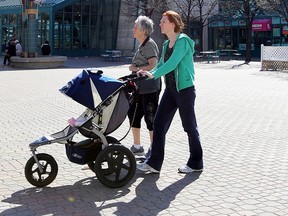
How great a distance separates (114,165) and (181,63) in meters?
1.44

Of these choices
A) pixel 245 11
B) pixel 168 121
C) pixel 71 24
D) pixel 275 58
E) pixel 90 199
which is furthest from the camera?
pixel 71 24

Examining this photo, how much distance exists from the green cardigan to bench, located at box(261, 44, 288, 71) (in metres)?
21.5

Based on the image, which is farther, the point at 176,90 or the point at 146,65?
the point at 146,65

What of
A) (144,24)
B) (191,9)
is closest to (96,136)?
(144,24)

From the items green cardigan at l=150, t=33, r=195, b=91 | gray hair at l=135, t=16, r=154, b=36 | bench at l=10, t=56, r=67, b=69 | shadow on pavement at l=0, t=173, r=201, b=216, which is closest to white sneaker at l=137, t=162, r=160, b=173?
shadow on pavement at l=0, t=173, r=201, b=216

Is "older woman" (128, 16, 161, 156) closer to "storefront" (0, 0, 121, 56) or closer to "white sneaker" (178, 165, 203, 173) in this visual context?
"white sneaker" (178, 165, 203, 173)

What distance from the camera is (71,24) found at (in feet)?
138

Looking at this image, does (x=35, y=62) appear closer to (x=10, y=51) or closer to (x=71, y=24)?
(x=10, y=51)

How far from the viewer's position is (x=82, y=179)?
19.2 ft

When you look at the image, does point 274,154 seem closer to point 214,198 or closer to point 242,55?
point 214,198

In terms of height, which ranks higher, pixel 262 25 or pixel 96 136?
pixel 262 25

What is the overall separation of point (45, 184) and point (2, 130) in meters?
3.96

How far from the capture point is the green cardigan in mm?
5598

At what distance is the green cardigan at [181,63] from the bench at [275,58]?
70.4 feet
